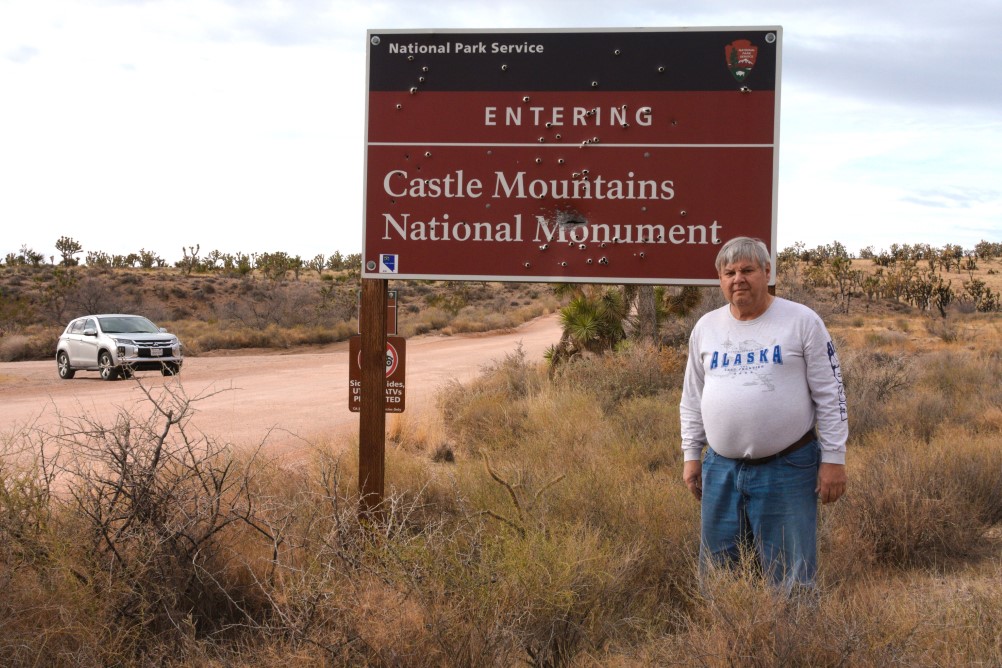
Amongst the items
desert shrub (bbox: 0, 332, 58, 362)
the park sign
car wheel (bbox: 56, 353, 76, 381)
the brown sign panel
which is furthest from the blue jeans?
desert shrub (bbox: 0, 332, 58, 362)

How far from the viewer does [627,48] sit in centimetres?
551

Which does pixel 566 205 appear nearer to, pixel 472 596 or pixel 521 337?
pixel 472 596

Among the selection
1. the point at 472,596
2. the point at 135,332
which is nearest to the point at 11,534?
the point at 472,596

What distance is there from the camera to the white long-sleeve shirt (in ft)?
12.1

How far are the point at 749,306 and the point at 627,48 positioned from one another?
2402 mm

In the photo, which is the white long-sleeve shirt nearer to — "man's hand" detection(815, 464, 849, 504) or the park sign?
"man's hand" detection(815, 464, 849, 504)

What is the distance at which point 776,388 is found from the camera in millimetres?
3678

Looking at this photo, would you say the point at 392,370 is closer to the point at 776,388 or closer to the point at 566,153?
the point at 566,153

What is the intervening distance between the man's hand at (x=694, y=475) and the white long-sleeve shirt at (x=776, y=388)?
0.34 m

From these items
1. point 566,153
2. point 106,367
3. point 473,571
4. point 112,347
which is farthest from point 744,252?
point 106,367

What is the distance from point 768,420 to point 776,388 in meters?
0.14

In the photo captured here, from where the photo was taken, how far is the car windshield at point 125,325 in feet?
66.6

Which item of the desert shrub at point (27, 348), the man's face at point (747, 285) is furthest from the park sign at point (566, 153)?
the desert shrub at point (27, 348)

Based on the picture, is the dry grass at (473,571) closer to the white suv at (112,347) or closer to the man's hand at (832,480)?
the man's hand at (832,480)
